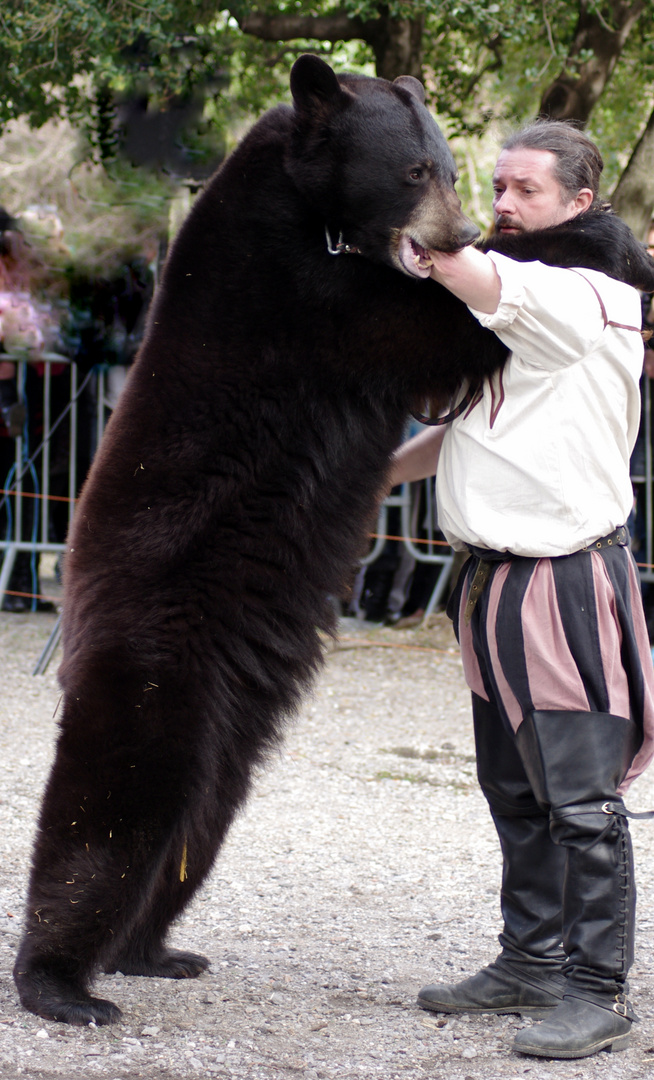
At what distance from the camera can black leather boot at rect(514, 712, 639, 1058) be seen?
7.85ft

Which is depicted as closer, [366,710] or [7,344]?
[366,710]

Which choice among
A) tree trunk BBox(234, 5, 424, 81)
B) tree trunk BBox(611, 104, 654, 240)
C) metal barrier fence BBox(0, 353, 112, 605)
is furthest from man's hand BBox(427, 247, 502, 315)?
metal barrier fence BBox(0, 353, 112, 605)

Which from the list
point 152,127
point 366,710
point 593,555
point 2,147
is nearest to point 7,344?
point 152,127

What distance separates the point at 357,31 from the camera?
25.1 feet

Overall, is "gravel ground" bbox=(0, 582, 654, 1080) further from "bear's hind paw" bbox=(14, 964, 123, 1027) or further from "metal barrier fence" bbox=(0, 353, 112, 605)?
Answer: "metal barrier fence" bbox=(0, 353, 112, 605)

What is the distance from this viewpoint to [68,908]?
2.47 meters

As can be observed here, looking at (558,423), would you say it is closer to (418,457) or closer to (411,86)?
(418,457)

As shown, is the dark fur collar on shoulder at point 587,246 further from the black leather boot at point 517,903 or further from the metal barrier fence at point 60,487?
the metal barrier fence at point 60,487

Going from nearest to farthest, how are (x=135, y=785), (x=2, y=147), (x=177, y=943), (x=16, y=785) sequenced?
(x=135, y=785) → (x=177, y=943) → (x=16, y=785) → (x=2, y=147)

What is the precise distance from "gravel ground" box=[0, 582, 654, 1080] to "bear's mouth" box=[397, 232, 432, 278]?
1.88m

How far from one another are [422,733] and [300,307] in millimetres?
3965

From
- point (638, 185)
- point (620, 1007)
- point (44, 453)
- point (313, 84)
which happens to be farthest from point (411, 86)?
point (44, 453)

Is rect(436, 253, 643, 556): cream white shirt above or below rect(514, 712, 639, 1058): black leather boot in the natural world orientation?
above

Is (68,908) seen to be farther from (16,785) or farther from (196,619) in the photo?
(16,785)
